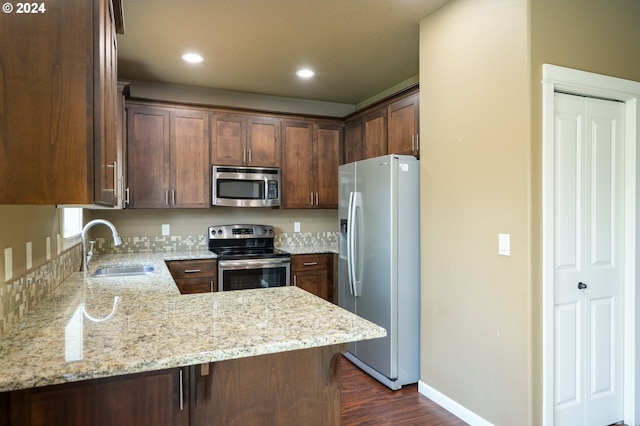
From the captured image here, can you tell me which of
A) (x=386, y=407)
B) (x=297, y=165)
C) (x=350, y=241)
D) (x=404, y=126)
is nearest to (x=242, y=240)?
(x=297, y=165)

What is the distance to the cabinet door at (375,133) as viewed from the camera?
12.4 feet

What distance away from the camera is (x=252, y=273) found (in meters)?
3.91

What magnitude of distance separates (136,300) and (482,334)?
188 centimetres

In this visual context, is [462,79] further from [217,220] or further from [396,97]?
[217,220]

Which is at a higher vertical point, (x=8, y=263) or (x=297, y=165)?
(x=297, y=165)

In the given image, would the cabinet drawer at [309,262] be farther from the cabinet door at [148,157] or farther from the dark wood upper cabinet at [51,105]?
→ the dark wood upper cabinet at [51,105]

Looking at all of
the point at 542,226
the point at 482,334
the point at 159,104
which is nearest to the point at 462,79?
the point at 542,226

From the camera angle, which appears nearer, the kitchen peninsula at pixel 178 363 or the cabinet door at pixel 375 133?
the kitchen peninsula at pixel 178 363

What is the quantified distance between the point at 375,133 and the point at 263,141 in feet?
3.96

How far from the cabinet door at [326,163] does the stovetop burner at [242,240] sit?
69 centimetres

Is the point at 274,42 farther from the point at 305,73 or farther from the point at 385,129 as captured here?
the point at 385,129

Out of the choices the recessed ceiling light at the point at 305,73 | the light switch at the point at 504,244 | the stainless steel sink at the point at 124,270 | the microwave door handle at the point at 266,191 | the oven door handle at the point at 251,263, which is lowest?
the oven door handle at the point at 251,263

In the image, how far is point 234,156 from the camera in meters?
4.17

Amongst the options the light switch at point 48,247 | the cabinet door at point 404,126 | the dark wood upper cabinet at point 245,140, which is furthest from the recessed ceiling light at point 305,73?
the light switch at point 48,247
